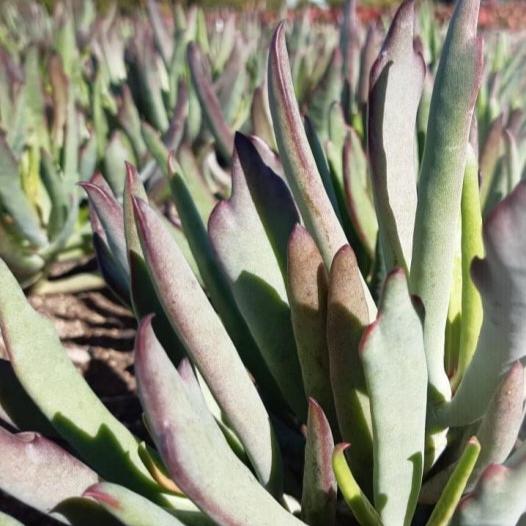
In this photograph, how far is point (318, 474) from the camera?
594 mm

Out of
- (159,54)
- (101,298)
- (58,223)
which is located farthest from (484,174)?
(159,54)

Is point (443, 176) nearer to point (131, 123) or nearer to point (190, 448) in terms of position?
point (190, 448)

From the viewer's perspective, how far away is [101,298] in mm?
1837

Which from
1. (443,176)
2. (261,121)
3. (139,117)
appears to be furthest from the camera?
(139,117)

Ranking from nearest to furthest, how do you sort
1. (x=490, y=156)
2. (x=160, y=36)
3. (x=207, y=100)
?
(x=490, y=156) → (x=207, y=100) → (x=160, y=36)

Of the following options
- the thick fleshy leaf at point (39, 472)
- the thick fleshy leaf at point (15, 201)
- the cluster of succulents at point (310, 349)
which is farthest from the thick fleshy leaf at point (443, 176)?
the thick fleshy leaf at point (15, 201)

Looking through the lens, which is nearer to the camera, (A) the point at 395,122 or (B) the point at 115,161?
(A) the point at 395,122

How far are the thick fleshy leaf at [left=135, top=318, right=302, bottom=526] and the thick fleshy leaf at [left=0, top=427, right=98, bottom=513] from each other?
0.14 metres

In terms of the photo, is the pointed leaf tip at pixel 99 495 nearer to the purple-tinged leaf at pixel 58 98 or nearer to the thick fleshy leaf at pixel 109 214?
the thick fleshy leaf at pixel 109 214

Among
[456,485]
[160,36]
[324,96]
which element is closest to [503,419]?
[456,485]

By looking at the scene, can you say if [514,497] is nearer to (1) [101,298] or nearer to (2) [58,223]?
(2) [58,223]

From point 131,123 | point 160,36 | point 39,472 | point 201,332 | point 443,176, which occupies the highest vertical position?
point 160,36

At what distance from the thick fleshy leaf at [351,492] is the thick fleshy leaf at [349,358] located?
0.21ft

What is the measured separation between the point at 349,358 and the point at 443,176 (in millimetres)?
168
